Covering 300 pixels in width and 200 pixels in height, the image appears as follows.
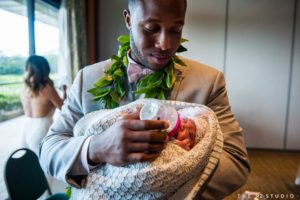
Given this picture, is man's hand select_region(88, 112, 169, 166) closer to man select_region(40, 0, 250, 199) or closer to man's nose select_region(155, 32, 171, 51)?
man select_region(40, 0, 250, 199)

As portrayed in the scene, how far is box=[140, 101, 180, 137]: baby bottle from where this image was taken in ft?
2.50

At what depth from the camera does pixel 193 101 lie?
0.87m

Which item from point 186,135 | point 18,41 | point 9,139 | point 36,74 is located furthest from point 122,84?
point 9,139

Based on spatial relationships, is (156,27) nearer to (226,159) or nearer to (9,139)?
(226,159)

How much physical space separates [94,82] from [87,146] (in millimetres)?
283

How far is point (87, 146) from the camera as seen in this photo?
0.75 m

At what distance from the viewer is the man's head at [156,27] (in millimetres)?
796

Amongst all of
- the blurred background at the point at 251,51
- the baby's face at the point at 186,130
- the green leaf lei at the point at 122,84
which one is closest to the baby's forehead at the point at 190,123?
the baby's face at the point at 186,130

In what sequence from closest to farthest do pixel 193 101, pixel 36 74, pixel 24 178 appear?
1. pixel 193 101
2. pixel 24 178
3. pixel 36 74

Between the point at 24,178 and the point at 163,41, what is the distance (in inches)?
65.3

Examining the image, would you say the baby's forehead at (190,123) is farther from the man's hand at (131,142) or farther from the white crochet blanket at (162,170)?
the man's hand at (131,142)

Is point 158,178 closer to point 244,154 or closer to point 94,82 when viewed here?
point 244,154

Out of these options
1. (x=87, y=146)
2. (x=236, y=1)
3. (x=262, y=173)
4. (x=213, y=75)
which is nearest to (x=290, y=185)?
(x=262, y=173)

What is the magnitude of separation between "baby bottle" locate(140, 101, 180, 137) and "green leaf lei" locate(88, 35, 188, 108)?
0.29ft
